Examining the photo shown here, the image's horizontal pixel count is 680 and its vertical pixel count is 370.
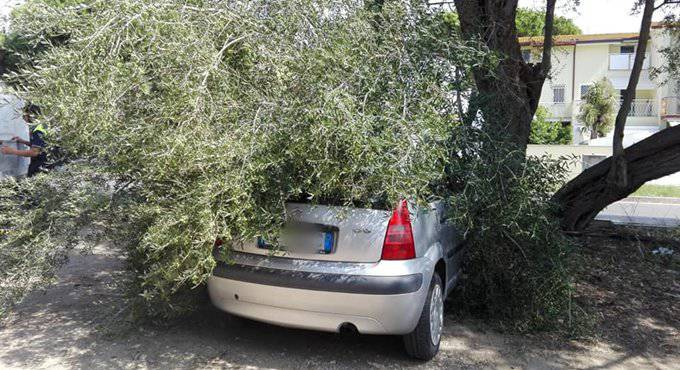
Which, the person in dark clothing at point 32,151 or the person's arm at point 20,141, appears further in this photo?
the person's arm at point 20,141

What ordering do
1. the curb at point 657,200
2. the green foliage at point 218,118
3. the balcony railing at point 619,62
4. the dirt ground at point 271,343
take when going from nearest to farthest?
1. the green foliage at point 218,118
2. the dirt ground at point 271,343
3. the curb at point 657,200
4. the balcony railing at point 619,62

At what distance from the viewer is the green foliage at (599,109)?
34719 millimetres

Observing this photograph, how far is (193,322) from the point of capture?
5.12 meters

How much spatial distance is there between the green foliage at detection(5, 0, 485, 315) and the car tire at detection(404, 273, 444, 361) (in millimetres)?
855

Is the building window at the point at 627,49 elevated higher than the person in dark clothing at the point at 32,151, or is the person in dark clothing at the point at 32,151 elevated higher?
the building window at the point at 627,49

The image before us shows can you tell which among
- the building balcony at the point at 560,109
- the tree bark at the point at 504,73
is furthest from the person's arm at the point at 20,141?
the building balcony at the point at 560,109

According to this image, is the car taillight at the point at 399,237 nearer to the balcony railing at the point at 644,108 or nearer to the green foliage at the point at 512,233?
the green foliage at the point at 512,233

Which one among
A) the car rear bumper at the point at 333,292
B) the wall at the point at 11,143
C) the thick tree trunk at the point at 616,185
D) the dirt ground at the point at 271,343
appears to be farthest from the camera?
the wall at the point at 11,143

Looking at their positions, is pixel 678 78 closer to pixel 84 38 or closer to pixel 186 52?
pixel 186 52

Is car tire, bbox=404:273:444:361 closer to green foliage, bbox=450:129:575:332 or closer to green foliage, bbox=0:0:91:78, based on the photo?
green foliage, bbox=450:129:575:332

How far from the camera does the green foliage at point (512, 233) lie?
462cm

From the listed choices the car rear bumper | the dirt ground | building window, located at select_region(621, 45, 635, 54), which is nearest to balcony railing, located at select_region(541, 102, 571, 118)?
building window, located at select_region(621, 45, 635, 54)

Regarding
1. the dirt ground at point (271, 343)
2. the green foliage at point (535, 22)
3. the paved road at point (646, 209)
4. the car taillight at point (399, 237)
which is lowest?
the paved road at point (646, 209)

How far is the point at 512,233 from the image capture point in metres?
4.86
